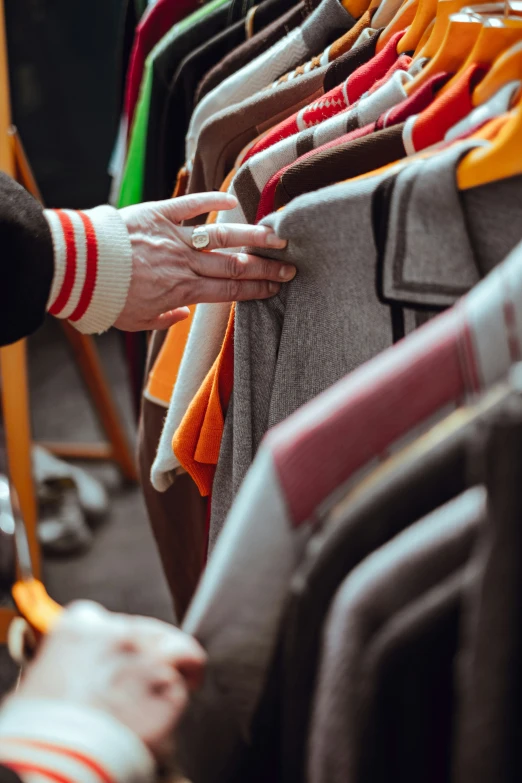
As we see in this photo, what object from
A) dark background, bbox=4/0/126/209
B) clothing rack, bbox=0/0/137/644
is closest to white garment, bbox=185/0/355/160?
clothing rack, bbox=0/0/137/644

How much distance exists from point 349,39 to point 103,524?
1.37 m

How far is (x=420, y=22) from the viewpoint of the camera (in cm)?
61

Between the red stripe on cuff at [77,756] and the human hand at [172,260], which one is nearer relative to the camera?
the red stripe on cuff at [77,756]

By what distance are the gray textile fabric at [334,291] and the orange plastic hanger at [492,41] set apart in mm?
132

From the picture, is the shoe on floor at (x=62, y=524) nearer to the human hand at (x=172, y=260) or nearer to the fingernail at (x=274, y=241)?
the human hand at (x=172, y=260)

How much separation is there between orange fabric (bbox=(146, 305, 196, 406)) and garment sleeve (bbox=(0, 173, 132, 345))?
0.30 feet

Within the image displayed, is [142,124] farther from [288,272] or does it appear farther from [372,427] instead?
[372,427]

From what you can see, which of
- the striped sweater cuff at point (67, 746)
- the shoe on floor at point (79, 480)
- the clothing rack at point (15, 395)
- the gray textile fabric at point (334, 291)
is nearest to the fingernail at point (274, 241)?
the gray textile fabric at point (334, 291)

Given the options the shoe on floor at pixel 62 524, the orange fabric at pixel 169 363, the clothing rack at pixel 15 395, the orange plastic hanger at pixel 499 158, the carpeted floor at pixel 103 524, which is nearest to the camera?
the orange plastic hanger at pixel 499 158

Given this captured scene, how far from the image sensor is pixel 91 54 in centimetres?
225

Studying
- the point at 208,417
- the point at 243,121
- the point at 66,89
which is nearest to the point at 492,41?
the point at 243,121

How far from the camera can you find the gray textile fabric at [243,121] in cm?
69

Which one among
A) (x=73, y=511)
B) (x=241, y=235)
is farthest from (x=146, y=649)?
(x=73, y=511)

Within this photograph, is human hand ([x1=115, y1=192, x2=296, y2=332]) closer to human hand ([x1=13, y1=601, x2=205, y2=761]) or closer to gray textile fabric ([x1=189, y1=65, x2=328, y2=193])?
gray textile fabric ([x1=189, y1=65, x2=328, y2=193])
